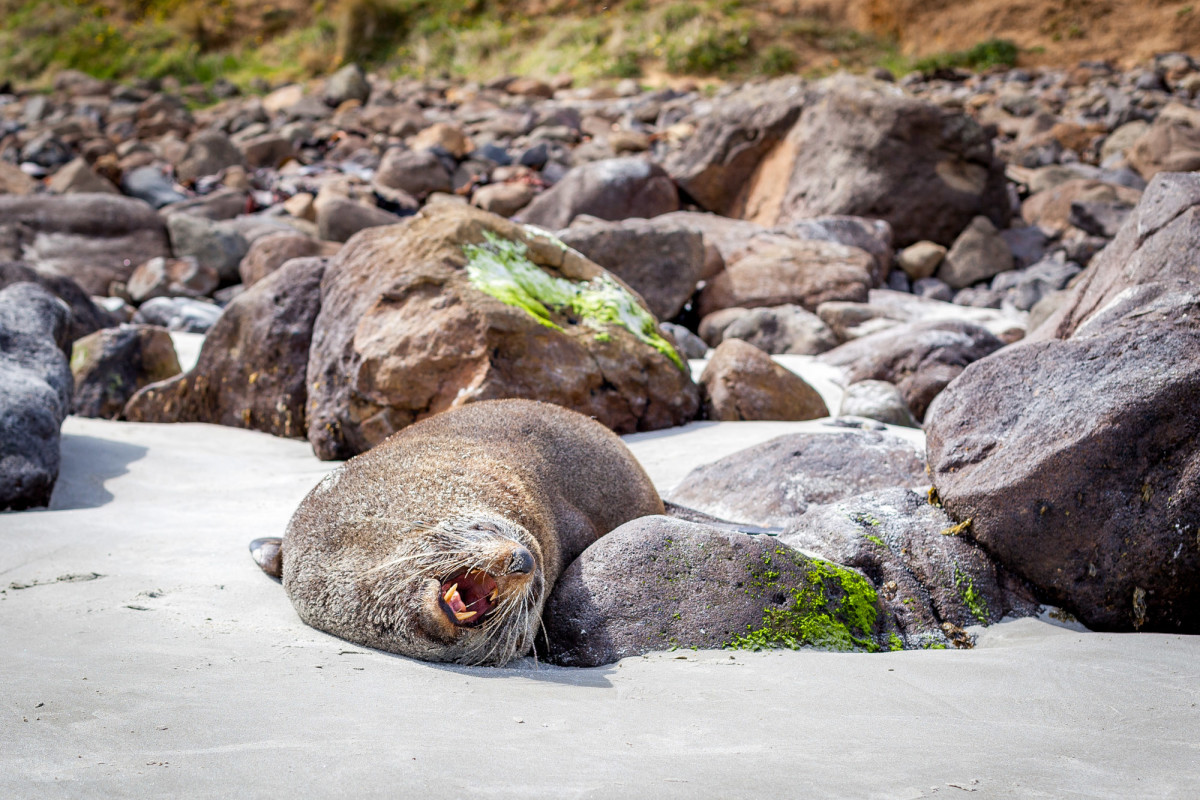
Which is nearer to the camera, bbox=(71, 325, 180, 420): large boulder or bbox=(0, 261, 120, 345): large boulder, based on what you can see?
bbox=(71, 325, 180, 420): large boulder

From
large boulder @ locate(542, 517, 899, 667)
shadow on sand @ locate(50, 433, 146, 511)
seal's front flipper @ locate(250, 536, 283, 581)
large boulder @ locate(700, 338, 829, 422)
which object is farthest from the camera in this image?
large boulder @ locate(700, 338, 829, 422)

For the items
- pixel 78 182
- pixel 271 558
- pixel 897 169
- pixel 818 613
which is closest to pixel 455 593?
pixel 271 558

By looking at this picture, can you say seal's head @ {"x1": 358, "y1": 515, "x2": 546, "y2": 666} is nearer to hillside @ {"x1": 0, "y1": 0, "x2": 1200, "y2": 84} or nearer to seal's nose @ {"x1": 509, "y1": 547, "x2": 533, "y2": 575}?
seal's nose @ {"x1": 509, "y1": 547, "x2": 533, "y2": 575}

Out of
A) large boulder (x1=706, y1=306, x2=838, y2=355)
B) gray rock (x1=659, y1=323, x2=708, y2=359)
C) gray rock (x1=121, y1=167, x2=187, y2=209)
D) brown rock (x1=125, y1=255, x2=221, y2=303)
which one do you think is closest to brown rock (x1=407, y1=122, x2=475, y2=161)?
gray rock (x1=121, y1=167, x2=187, y2=209)

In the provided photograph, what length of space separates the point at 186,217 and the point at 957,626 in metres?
12.7

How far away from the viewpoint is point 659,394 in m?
7.24

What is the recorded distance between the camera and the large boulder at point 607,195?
13648mm

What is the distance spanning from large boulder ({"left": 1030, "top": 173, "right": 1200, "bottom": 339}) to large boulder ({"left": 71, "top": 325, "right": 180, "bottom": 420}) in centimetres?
711

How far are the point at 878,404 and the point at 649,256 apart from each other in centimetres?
391

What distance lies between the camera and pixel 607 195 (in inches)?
543

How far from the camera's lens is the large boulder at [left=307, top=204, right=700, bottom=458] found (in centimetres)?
658

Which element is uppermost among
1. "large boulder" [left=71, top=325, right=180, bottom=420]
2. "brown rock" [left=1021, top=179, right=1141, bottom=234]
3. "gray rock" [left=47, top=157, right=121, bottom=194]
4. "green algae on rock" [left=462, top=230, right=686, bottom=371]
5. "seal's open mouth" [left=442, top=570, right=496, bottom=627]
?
"brown rock" [left=1021, top=179, right=1141, bottom=234]

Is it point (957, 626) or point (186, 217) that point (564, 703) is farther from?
point (186, 217)

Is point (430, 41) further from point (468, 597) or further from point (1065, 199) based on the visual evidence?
point (468, 597)
